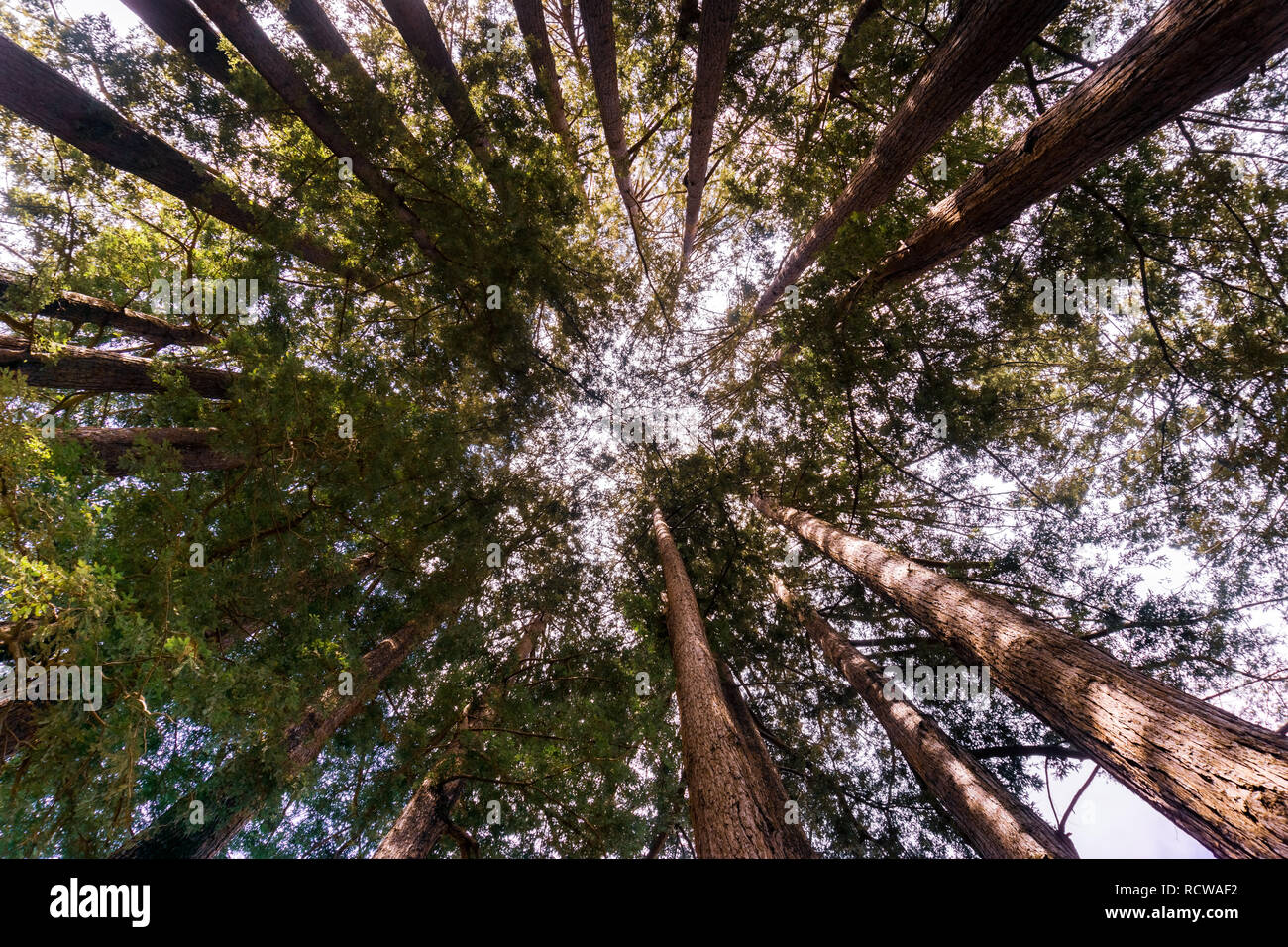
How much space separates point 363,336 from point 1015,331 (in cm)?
782

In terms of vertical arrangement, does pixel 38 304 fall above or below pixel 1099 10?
below

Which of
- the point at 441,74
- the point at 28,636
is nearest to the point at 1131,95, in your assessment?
the point at 441,74

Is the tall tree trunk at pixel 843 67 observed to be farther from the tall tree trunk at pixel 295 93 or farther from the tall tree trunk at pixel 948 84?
Result: the tall tree trunk at pixel 295 93

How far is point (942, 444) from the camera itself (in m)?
A: 5.78

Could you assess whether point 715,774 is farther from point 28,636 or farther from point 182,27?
point 182,27

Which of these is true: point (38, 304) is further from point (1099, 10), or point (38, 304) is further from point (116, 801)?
point (1099, 10)

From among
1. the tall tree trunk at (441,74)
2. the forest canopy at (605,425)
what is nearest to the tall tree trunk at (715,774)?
the forest canopy at (605,425)

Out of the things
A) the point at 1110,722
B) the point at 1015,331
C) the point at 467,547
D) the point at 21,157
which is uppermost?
the point at 21,157

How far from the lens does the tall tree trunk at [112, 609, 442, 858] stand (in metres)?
3.08

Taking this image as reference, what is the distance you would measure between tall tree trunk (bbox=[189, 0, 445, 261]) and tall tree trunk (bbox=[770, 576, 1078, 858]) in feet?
23.3

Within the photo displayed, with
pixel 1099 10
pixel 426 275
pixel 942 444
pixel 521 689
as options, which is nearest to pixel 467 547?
pixel 521 689

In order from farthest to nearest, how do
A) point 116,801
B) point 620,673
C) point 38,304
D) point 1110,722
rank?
point 620,673 → point 38,304 → point 1110,722 → point 116,801

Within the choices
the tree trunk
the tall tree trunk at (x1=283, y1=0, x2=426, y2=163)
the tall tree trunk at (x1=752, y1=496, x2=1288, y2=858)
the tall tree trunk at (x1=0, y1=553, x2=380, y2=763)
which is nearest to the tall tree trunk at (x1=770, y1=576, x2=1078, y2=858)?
the tall tree trunk at (x1=752, y1=496, x2=1288, y2=858)
